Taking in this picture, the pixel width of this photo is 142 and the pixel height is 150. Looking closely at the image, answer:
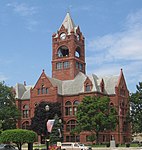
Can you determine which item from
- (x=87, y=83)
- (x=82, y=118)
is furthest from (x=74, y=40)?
(x=82, y=118)

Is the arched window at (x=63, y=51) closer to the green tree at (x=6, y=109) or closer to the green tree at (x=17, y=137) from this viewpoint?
the green tree at (x=6, y=109)

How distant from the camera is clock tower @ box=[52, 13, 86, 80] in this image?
109062 millimetres

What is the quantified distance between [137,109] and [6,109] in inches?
1306

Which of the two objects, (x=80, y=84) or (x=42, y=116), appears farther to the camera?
(x=80, y=84)

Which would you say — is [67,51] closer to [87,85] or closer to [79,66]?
[79,66]

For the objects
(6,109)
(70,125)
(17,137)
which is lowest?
(17,137)

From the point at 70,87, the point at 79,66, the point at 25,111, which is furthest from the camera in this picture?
the point at 79,66

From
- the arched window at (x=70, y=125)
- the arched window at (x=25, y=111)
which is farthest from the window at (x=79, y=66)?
the arched window at (x=25, y=111)

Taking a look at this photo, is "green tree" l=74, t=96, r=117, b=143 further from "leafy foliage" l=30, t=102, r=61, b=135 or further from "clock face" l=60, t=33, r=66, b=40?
"clock face" l=60, t=33, r=66, b=40

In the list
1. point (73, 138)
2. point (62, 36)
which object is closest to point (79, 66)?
point (62, 36)

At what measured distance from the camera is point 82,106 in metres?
80.2

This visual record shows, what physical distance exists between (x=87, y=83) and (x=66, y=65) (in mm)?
14437

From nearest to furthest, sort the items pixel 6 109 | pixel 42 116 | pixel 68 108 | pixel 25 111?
pixel 6 109, pixel 42 116, pixel 68 108, pixel 25 111

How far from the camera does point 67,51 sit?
4486 inches
